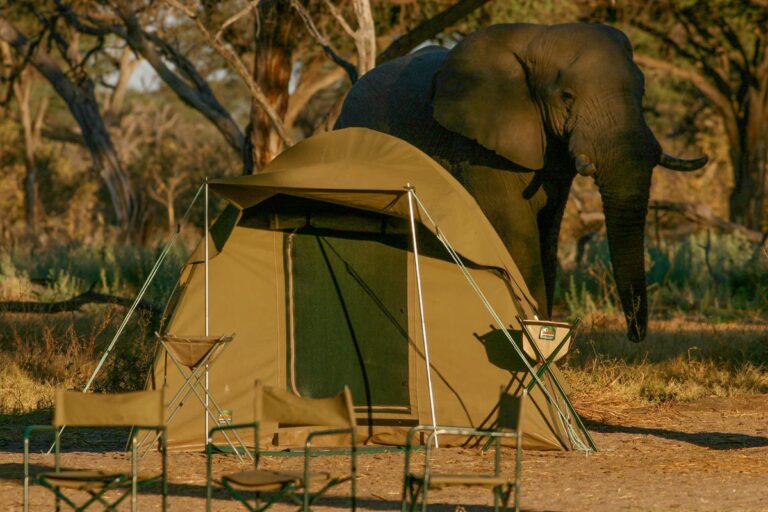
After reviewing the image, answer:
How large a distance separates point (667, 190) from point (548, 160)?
21.5 m

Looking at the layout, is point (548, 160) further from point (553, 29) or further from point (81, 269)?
point (81, 269)

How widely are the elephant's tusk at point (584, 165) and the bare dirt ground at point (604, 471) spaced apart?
186 cm

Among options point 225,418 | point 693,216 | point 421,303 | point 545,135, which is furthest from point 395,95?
point 693,216

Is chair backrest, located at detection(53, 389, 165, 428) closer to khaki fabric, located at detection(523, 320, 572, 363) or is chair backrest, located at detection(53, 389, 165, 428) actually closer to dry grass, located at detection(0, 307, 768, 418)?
khaki fabric, located at detection(523, 320, 572, 363)

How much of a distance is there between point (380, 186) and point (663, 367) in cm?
501

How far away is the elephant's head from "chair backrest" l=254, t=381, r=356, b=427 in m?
4.84

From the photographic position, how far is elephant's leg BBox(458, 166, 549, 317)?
1147 cm

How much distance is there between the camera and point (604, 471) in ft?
28.6

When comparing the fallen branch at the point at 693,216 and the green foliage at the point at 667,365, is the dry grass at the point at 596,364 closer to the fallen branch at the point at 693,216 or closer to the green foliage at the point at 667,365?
the green foliage at the point at 667,365

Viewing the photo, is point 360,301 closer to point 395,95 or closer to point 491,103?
point 491,103

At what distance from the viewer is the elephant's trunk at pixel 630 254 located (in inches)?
433

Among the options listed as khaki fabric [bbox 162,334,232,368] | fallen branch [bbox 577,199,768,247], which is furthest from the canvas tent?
fallen branch [bbox 577,199,768,247]

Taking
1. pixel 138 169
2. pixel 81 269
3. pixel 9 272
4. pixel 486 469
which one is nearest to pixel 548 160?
pixel 486 469

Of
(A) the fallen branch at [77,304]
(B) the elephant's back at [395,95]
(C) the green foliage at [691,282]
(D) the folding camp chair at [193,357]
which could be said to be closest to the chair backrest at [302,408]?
(D) the folding camp chair at [193,357]
